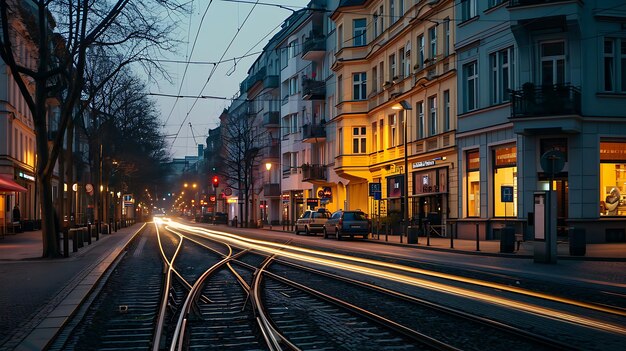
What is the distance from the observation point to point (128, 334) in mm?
10117

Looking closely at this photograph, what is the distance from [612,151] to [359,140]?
22625 mm

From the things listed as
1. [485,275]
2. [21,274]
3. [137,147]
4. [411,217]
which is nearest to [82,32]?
[21,274]

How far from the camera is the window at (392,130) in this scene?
45000mm

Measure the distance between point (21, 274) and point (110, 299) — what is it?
220 inches

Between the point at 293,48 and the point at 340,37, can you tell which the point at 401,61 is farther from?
the point at 293,48

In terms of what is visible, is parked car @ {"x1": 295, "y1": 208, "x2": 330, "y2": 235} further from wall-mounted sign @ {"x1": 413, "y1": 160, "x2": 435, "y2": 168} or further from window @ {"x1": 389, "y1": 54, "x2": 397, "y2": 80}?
window @ {"x1": 389, "y1": 54, "x2": 397, "y2": 80}

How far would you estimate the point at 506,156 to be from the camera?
32656 mm

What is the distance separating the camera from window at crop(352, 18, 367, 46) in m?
51.0

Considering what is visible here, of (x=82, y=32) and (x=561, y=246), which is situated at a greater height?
(x=82, y=32)

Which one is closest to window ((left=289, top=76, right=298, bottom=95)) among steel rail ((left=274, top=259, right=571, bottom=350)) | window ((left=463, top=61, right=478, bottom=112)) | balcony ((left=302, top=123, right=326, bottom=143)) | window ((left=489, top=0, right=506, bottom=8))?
balcony ((left=302, top=123, right=326, bottom=143))

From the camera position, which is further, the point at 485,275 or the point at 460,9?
the point at 460,9

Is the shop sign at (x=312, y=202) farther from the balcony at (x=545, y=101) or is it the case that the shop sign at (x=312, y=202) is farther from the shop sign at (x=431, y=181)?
the balcony at (x=545, y=101)

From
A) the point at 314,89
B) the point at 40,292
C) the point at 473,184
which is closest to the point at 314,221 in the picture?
the point at 473,184

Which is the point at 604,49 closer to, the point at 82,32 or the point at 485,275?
the point at 485,275
